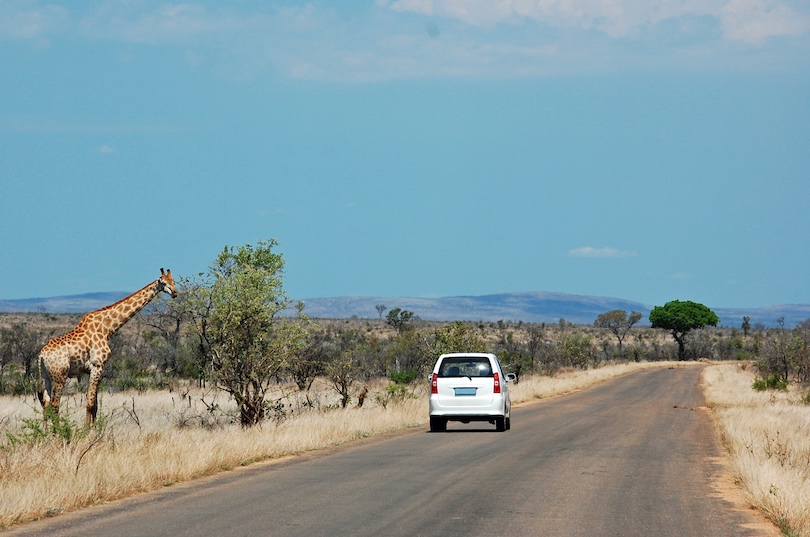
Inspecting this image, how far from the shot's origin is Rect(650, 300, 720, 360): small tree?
4486 inches

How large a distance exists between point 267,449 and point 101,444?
3.49 meters

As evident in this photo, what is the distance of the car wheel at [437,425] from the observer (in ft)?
77.3

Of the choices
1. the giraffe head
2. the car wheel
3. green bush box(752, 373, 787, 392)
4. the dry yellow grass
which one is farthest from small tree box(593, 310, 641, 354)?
the giraffe head

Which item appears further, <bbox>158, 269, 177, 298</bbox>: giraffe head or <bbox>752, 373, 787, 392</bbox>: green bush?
<bbox>752, 373, 787, 392</bbox>: green bush

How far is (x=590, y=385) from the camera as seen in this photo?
5453cm

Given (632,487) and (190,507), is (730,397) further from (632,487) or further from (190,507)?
(190,507)

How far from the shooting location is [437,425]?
23781 millimetres

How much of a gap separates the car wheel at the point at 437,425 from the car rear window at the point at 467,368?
113 cm

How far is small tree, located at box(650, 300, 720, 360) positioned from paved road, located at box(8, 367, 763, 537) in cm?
9628

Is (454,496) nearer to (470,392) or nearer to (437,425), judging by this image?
(470,392)

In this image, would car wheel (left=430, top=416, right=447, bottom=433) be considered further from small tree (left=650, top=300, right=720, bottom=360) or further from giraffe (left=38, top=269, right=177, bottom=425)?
small tree (left=650, top=300, right=720, bottom=360)

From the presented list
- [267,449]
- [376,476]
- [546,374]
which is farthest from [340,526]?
[546,374]

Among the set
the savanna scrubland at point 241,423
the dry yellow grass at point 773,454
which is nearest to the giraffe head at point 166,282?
the savanna scrubland at point 241,423

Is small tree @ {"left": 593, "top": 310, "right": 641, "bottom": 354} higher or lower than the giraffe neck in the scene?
higher
